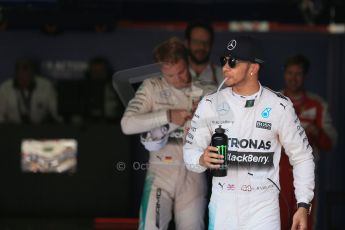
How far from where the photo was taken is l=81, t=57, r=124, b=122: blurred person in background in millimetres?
5605

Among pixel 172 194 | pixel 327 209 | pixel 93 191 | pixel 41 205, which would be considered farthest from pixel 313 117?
pixel 41 205

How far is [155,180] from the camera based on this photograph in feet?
16.0

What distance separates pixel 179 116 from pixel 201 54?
0.56 meters

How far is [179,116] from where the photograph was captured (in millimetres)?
4688

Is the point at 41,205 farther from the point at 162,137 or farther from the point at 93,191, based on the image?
the point at 162,137

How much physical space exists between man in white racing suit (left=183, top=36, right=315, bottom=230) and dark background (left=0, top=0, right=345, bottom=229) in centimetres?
111

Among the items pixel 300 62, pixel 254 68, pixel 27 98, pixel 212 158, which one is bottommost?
pixel 212 158

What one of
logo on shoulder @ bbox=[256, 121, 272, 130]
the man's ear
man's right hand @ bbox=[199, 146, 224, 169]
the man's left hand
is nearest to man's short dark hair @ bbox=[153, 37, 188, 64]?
the man's ear

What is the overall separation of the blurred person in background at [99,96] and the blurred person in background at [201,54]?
723 mm

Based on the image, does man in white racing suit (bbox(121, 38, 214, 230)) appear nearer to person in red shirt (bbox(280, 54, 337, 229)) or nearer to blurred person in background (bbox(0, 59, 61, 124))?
person in red shirt (bbox(280, 54, 337, 229))

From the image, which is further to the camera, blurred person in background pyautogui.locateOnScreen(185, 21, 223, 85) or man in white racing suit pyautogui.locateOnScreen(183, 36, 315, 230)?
blurred person in background pyautogui.locateOnScreen(185, 21, 223, 85)

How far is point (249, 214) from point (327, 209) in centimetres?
197

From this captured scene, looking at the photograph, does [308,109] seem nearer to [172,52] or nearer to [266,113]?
[172,52]

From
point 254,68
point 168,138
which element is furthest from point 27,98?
point 254,68
